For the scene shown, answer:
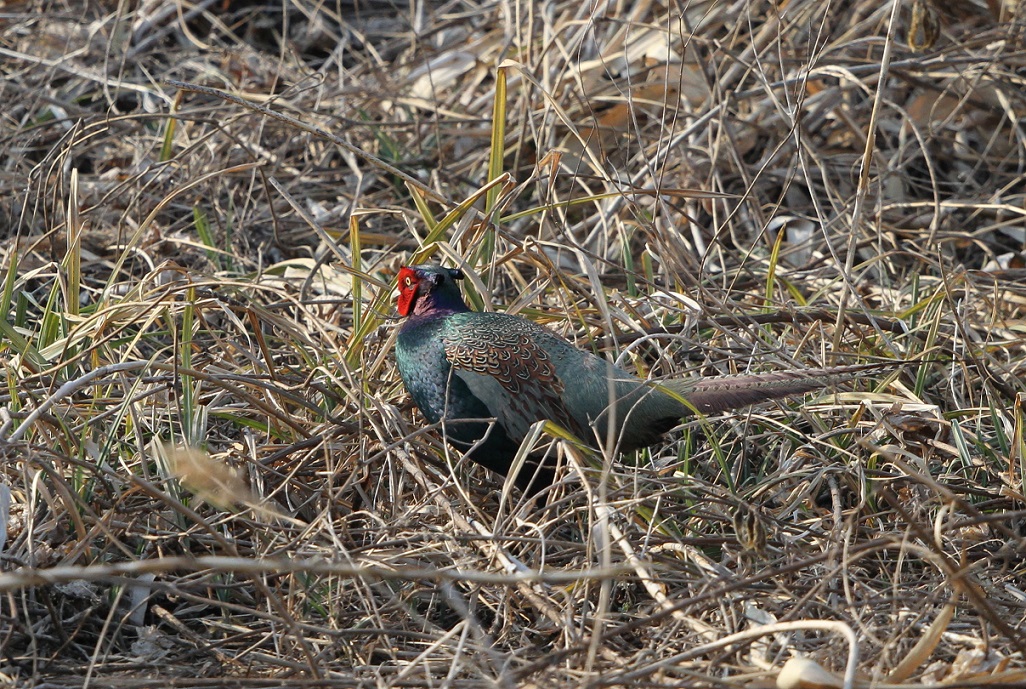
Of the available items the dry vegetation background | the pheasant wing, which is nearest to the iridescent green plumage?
the pheasant wing

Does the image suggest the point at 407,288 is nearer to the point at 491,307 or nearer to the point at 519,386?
the point at 491,307

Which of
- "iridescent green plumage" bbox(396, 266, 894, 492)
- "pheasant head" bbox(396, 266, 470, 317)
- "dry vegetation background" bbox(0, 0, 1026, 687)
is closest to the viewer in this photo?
"dry vegetation background" bbox(0, 0, 1026, 687)

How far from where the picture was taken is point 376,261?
3877mm

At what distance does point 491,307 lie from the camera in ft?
10.2

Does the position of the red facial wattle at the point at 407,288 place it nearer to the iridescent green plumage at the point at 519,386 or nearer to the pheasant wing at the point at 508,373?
the iridescent green plumage at the point at 519,386

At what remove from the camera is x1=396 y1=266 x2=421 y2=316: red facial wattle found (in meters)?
3.00

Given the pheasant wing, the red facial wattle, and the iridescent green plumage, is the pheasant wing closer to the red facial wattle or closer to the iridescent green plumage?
the iridescent green plumage

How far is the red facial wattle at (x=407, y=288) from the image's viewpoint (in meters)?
3.00

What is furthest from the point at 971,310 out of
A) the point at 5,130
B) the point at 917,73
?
the point at 5,130

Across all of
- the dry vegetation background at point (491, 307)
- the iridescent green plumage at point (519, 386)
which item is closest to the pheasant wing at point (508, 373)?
the iridescent green plumage at point (519, 386)

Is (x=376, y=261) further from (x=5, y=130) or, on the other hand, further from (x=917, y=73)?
(x=917, y=73)

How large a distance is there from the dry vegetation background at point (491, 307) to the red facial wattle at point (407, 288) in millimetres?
102

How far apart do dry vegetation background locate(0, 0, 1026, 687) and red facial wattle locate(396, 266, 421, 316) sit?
0.10 m

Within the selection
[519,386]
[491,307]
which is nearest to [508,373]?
[519,386]
